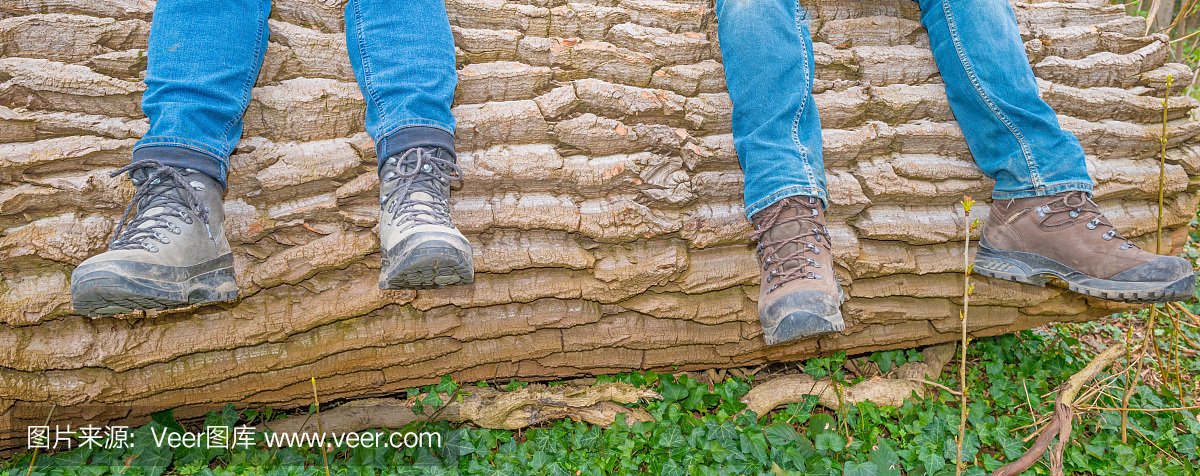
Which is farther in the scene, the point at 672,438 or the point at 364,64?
the point at 672,438

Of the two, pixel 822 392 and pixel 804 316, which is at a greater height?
pixel 804 316

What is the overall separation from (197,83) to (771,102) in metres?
1.79

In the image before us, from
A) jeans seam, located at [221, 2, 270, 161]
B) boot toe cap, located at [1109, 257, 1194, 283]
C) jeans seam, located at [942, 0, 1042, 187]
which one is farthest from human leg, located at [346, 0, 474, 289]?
boot toe cap, located at [1109, 257, 1194, 283]

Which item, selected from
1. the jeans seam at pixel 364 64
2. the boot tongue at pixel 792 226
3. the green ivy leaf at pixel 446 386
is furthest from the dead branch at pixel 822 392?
the jeans seam at pixel 364 64

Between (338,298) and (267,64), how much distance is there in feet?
2.78

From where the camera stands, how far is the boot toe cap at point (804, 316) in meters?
1.78

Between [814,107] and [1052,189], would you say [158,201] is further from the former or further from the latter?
[1052,189]

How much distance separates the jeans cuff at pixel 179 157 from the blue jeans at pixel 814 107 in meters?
1.69

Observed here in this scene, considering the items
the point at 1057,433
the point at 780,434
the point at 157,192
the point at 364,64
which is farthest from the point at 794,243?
the point at 157,192

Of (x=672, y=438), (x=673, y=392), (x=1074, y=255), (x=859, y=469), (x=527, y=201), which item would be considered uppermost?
(x=527, y=201)

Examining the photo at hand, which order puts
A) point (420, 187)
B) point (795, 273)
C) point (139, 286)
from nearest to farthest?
point (139, 286) → point (420, 187) → point (795, 273)

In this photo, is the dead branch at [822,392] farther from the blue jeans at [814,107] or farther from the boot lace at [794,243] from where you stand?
the blue jeans at [814,107]

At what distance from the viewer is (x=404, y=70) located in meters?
1.81

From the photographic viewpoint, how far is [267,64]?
6.60ft
